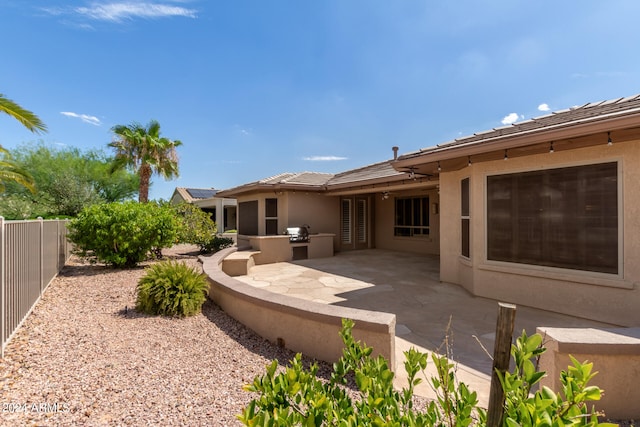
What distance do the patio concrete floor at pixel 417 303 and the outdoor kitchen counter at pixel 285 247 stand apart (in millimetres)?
579


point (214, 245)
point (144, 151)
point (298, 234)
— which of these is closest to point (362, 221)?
point (298, 234)

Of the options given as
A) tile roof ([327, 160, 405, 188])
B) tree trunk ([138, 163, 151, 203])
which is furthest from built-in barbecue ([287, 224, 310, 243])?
tree trunk ([138, 163, 151, 203])

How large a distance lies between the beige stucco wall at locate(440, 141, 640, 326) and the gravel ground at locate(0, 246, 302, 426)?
5159 millimetres

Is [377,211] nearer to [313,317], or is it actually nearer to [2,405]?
[313,317]

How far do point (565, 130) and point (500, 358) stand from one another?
4.96m

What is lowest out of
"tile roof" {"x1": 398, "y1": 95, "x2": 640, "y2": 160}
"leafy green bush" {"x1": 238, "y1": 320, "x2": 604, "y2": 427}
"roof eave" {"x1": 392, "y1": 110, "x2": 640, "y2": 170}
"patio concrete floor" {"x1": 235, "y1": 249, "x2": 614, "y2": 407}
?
"patio concrete floor" {"x1": 235, "y1": 249, "x2": 614, "y2": 407}

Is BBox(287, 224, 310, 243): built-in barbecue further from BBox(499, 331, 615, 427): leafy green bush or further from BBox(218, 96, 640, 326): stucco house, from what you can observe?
BBox(499, 331, 615, 427): leafy green bush

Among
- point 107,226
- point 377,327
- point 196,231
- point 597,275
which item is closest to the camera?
point 377,327

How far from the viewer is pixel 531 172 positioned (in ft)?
19.0

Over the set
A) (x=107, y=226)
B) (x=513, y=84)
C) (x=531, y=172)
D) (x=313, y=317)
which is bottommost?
(x=313, y=317)

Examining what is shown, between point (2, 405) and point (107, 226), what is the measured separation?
282 inches

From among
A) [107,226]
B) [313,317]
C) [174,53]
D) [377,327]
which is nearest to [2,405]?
[313,317]

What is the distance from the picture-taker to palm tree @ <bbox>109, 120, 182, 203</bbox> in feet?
50.9

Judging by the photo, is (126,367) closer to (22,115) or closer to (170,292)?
(170,292)
